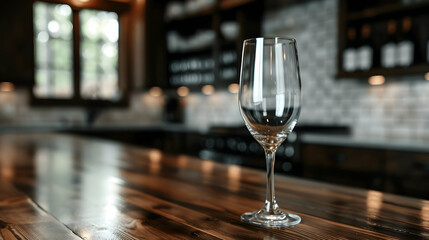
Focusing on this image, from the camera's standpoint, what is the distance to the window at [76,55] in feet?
17.0

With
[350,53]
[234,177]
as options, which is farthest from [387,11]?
[234,177]

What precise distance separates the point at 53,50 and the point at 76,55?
287mm

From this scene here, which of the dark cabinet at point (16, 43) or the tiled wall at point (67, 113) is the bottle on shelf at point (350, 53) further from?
the dark cabinet at point (16, 43)

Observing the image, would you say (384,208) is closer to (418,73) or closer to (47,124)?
(418,73)

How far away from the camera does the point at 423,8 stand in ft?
8.03

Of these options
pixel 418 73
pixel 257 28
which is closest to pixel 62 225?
pixel 418 73

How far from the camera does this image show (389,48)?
2.59 meters

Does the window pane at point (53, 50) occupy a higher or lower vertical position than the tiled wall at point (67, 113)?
higher

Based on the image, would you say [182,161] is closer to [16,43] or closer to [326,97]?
[326,97]

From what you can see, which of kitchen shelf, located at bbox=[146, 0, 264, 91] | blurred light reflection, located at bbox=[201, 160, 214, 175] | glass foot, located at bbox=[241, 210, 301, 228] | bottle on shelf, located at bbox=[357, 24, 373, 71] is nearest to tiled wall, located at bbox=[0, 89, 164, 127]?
kitchen shelf, located at bbox=[146, 0, 264, 91]

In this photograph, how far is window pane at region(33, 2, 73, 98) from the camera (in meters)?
5.14

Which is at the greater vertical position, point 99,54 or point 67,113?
point 99,54

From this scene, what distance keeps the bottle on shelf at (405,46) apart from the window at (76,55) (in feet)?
13.0

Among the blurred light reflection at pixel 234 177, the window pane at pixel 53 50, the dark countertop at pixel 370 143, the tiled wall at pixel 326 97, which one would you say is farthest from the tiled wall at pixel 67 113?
the blurred light reflection at pixel 234 177
